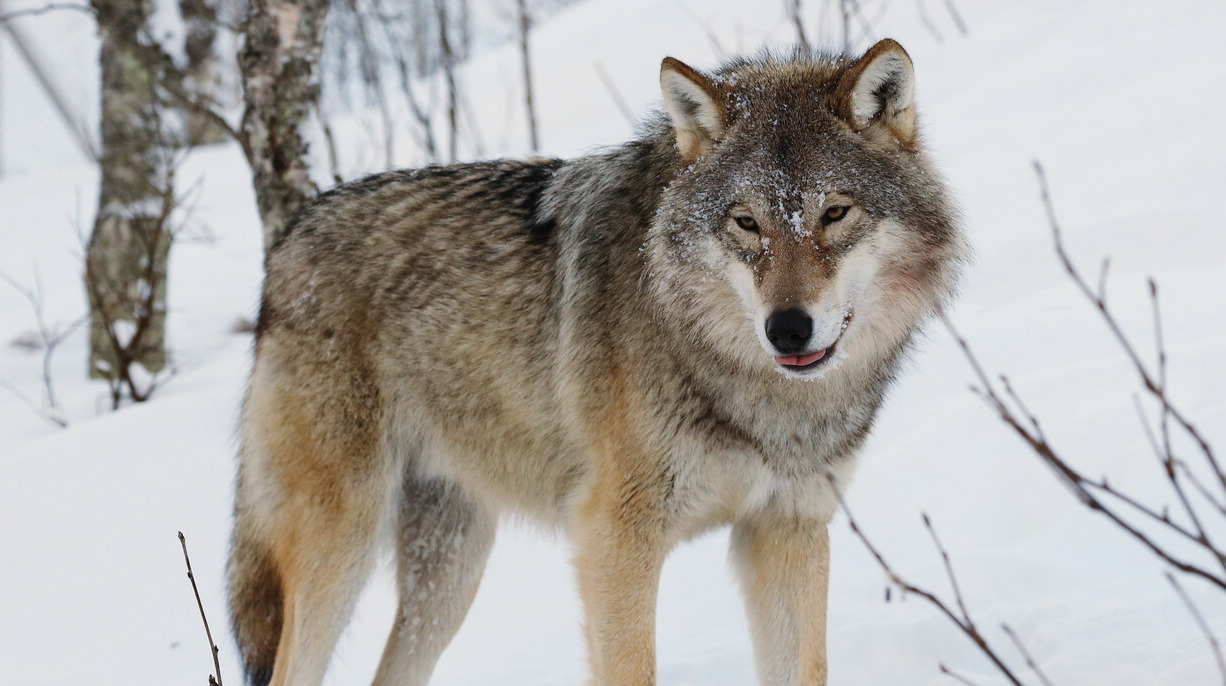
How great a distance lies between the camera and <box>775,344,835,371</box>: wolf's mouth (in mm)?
2467

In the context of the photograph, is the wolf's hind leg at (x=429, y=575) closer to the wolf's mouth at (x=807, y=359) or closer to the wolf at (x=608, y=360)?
the wolf at (x=608, y=360)

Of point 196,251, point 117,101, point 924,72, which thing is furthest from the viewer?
point 196,251

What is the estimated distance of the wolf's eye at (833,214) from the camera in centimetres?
257

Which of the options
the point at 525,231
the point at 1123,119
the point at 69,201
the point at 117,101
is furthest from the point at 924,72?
the point at 69,201

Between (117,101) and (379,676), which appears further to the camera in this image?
(117,101)

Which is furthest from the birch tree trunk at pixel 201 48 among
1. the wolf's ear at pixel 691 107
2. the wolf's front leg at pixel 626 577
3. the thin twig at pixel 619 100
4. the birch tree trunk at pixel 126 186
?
the wolf's front leg at pixel 626 577

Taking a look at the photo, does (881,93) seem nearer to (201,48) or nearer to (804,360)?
(804,360)

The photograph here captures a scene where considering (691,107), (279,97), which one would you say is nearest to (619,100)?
(279,97)

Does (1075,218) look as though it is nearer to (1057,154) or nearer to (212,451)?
(1057,154)

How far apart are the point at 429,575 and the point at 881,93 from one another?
2103 mm

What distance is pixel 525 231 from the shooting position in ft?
10.7

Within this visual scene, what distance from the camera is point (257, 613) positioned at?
133 inches

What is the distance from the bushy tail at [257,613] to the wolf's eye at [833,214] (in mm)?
1990

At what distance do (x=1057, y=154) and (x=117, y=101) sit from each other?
6.25 meters
